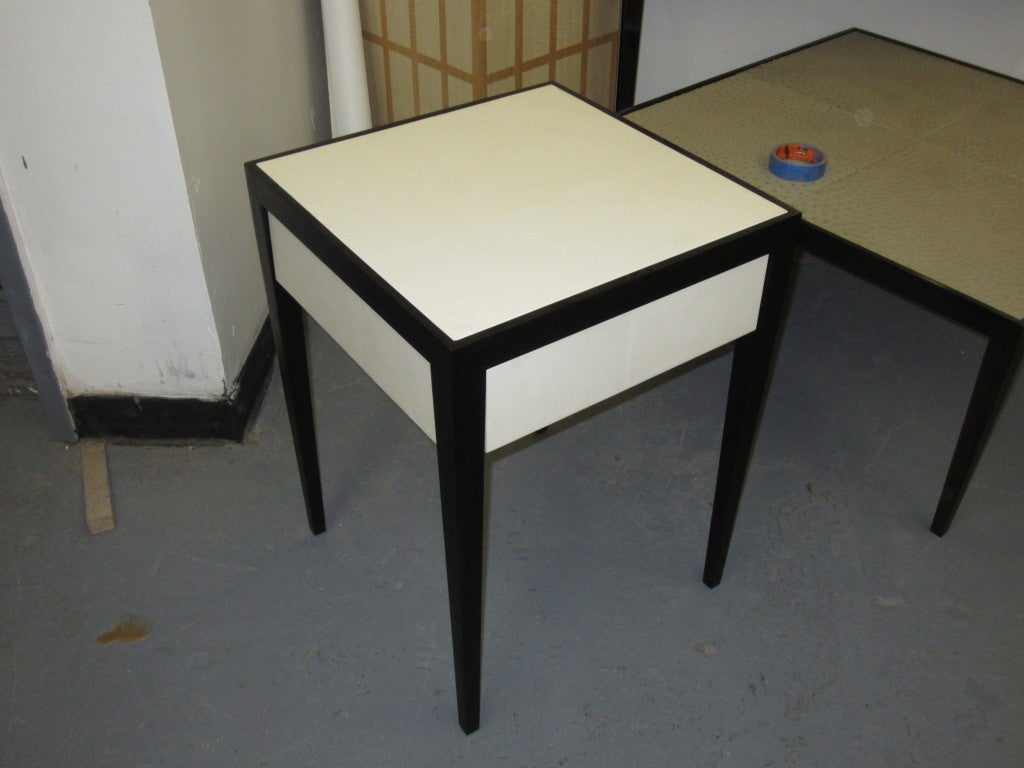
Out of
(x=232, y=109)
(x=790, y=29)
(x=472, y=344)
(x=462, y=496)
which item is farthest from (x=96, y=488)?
(x=790, y=29)

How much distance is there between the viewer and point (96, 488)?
175cm

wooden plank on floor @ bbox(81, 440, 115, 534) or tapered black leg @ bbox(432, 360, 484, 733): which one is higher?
tapered black leg @ bbox(432, 360, 484, 733)

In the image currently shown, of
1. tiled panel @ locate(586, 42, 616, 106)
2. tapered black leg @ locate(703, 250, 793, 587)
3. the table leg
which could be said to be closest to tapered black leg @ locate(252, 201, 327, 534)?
the table leg

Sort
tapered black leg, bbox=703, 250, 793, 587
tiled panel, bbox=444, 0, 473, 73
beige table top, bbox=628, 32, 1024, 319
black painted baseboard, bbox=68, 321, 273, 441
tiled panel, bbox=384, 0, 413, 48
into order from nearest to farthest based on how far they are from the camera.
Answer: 1. tapered black leg, bbox=703, 250, 793, 587
2. beige table top, bbox=628, 32, 1024, 319
3. black painted baseboard, bbox=68, 321, 273, 441
4. tiled panel, bbox=444, 0, 473, 73
5. tiled panel, bbox=384, 0, 413, 48

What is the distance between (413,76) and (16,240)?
910 millimetres

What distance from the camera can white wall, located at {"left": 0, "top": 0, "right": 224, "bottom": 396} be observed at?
4.60 ft

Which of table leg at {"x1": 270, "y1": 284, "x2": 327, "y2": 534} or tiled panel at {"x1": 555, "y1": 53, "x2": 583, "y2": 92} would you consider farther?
tiled panel at {"x1": 555, "y1": 53, "x2": 583, "y2": 92}

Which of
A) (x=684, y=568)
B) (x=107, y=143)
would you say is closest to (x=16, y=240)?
(x=107, y=143)

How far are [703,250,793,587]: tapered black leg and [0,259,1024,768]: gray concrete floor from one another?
159 mm

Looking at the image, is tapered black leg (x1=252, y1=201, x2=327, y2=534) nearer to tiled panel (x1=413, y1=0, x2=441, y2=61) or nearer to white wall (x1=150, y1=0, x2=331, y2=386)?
white wall (x1=150, y1=0, x2=331, y2=386)

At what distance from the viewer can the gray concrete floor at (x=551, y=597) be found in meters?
1.41

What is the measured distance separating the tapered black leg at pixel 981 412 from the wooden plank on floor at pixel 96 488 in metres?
1.36

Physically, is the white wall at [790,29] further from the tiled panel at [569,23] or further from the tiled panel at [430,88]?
the tiled panel at [430,88]

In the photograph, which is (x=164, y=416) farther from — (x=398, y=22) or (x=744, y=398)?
(x=744, y=398)
